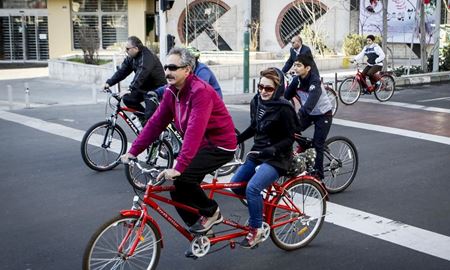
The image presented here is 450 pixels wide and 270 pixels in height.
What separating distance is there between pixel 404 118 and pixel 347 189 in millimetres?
6490

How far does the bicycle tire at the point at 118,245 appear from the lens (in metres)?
4.58

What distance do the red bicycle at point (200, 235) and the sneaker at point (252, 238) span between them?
0.05 metres

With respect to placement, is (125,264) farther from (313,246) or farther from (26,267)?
(313,246)

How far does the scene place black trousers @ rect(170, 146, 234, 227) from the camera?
4953 mm

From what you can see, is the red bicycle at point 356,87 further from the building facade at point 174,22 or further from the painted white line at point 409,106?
the building facade at point 174,22

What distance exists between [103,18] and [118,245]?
28.4m

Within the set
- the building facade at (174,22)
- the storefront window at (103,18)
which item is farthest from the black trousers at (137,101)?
the storefront window at (103,18)

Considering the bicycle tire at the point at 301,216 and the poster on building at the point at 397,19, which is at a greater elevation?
the poster on building at the point at 397,19

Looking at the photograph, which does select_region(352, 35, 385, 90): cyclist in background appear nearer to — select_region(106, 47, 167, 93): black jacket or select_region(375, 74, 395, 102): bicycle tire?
select_region(375, 74, 395, 102): bicycle tire

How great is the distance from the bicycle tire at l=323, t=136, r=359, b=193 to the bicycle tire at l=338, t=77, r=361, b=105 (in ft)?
27.0

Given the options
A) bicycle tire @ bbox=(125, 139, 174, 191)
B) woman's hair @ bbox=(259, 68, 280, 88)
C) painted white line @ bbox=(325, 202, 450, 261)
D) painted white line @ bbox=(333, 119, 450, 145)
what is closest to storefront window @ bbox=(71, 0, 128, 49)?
painted white line @ bbox=(333, 119, 450, 145)

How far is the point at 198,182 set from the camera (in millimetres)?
5012

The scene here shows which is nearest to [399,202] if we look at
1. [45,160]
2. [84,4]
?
[45,160]

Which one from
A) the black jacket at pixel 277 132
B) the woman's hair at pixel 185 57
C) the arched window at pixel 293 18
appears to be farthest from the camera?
the arched window at pixel 293 18
